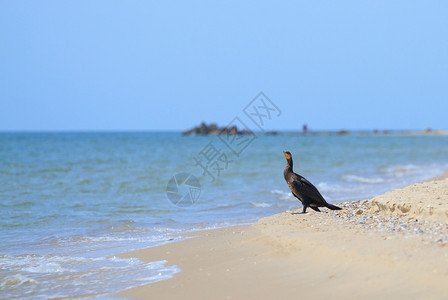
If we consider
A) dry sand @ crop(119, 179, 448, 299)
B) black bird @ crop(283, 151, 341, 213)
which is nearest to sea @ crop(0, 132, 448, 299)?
dry sand @ crop(119, 179, 448, 299)

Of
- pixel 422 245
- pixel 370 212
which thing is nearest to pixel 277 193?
pixel 370 212

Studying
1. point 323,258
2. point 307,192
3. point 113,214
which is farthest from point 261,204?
point 323,258

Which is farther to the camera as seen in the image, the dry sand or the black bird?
the black bird

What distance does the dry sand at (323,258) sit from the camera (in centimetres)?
473

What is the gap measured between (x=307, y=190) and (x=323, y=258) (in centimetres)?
316

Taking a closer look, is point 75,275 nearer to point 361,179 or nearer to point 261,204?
point 261,204

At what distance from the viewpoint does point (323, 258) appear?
555 centimetres

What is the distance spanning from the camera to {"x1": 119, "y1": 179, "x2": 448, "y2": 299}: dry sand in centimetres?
473

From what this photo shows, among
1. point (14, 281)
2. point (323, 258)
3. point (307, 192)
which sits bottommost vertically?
point (14, 281)

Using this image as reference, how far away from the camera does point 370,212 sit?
324 inches

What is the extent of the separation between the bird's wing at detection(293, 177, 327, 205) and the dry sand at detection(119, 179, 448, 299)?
2.54 ft

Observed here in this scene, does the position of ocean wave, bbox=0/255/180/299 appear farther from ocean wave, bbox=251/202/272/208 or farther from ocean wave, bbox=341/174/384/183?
ocean wave, bbox=341/174/384/183

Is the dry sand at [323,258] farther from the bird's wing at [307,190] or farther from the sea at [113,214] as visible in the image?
the bird's wing at [307,190]

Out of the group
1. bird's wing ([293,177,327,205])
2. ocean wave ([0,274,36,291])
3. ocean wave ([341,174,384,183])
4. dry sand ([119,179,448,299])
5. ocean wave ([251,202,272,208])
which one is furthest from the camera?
ocean wave ([341,174,384,183])
